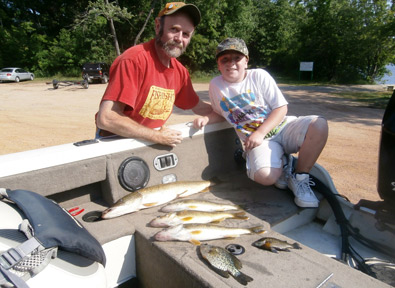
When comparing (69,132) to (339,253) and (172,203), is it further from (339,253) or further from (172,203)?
(339,253)

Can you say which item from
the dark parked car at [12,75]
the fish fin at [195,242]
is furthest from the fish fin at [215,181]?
the dark parked car at [12,75]

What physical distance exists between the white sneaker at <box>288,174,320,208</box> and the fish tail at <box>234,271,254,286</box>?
46.4 inches

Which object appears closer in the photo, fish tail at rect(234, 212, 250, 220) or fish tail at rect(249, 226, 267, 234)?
fish tail at rect(249, 226, 267, 234)

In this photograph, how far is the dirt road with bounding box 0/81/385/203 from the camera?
17.2 ft

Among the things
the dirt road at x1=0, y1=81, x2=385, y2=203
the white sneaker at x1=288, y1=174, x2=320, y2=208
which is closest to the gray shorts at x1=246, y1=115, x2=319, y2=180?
the white sneaker at x1=288, y1=174, x2=320, y2=208

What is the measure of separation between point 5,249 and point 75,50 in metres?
33.1

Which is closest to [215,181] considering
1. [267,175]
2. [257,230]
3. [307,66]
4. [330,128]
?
[267,175]

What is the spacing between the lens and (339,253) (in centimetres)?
227

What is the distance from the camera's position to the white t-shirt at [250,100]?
→ 2.76 meters

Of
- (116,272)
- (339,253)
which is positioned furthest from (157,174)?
(339,253)

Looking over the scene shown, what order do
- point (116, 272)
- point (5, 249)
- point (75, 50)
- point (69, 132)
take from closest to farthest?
point (5, 249) < point (116, 272) < point (69, 132) < point (75, 50)

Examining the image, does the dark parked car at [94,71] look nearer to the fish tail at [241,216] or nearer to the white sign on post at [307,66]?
the white sign on post at [307,66]

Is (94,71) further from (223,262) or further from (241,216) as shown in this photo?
(223,262)

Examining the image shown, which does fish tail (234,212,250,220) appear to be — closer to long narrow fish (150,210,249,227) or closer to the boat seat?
long narrow fish (150,210,249,227)
